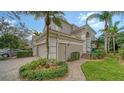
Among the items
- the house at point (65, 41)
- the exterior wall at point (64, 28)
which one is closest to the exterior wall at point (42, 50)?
the house at point (65, 41)

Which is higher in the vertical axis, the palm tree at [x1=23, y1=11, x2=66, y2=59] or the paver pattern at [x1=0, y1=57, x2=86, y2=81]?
the palm tree at [x1=23, y1=11, x2=66, y2=59]

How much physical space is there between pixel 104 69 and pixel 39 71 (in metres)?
1.26

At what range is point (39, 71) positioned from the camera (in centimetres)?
375

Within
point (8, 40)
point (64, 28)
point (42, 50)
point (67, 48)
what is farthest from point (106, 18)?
point (8, 40)

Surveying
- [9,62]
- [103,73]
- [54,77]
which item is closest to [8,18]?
[9,62]

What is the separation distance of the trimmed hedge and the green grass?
1.47ft

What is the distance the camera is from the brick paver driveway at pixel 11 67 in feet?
12.4

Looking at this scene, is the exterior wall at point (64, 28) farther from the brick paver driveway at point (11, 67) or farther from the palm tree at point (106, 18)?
the brick paver driveway at point (11, 67)

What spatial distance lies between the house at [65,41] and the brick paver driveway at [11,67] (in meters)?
0.28

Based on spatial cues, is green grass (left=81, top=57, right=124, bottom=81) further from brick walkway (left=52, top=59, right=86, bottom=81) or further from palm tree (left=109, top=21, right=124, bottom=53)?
palm tree (left=109, top=21, right=124, bottom=53)

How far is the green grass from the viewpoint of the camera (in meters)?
3.82

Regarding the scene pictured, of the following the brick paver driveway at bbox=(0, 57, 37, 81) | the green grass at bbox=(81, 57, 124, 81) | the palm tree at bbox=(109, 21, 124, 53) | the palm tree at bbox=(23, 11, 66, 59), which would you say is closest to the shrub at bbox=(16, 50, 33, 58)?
the brick paver driveway at bbox=(0, 57, 37, 81)

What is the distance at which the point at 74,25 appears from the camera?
390 centimetres
